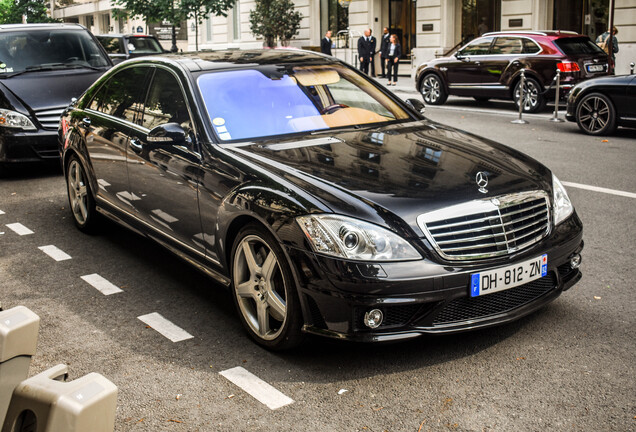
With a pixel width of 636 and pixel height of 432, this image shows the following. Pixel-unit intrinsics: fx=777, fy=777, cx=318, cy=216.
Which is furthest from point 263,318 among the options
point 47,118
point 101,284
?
point 47,118

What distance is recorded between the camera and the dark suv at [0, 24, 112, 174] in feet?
31.6

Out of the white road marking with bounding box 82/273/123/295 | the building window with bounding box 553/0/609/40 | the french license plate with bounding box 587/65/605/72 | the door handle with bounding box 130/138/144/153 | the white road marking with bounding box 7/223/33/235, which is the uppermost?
the building window with bounding box 553/0/609/40

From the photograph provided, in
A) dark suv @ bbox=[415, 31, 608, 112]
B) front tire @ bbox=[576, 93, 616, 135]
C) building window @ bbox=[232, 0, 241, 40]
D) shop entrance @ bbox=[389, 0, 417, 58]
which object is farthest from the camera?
building window @ bbox=[232, 0, 241, 40]

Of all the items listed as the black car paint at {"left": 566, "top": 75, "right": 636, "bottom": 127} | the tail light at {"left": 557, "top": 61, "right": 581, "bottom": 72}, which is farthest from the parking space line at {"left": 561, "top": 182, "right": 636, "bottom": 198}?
the tail light at {"left": 557, "top": 61, "right": 581, "bottom": 72}

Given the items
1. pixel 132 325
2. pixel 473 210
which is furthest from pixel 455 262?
pixel 132 325

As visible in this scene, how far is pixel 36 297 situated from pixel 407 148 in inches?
107

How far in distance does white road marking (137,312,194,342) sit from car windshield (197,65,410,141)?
1184 millimetres

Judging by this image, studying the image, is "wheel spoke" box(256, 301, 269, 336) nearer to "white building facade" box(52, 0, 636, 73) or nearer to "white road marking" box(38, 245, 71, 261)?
"white road marking" box(38, 245, 71, 261)

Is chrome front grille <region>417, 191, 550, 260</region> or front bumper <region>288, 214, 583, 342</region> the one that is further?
chrome front grille <region>417, 191, 550, 260</region>

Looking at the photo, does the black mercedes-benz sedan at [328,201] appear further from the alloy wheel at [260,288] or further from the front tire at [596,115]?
the front tire at [596,115]

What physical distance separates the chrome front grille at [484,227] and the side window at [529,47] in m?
13.8

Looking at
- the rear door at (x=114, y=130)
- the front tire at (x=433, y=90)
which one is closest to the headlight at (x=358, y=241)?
the rear door at (x=114, y=130)

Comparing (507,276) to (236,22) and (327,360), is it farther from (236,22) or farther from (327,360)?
(236,22)

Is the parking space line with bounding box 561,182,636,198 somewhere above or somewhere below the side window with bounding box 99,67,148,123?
below
